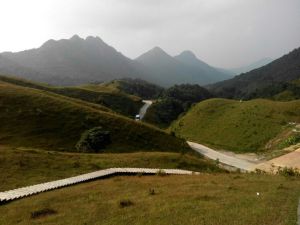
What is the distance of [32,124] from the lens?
203ft

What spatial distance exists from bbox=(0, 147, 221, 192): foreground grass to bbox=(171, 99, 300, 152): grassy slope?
5122cm

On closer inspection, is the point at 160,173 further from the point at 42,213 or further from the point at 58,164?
the point at 42,213

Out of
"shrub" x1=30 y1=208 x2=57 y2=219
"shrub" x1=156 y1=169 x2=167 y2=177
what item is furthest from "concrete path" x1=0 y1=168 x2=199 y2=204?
"shrub" x1=30 y1=208 x2=57 y2=219

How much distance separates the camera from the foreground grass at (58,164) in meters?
27.8

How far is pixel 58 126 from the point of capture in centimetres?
6306

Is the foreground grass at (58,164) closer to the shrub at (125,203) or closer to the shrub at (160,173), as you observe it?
the shrub at (160,173)

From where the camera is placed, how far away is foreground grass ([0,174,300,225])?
55.6 ft

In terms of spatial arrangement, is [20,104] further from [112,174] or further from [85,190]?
[85,190]

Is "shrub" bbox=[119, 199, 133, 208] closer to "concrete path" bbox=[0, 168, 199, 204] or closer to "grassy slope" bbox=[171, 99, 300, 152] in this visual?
"concrete path" bbox=[0, 168, 199, 204]

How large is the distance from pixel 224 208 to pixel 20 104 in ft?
190

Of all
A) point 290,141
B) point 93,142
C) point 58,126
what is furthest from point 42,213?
point 290,141

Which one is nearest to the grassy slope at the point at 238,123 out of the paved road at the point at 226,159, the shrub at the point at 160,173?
the paved road at the point at 226,159

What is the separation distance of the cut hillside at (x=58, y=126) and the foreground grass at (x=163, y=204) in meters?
32.4

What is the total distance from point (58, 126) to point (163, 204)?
4619 cm
